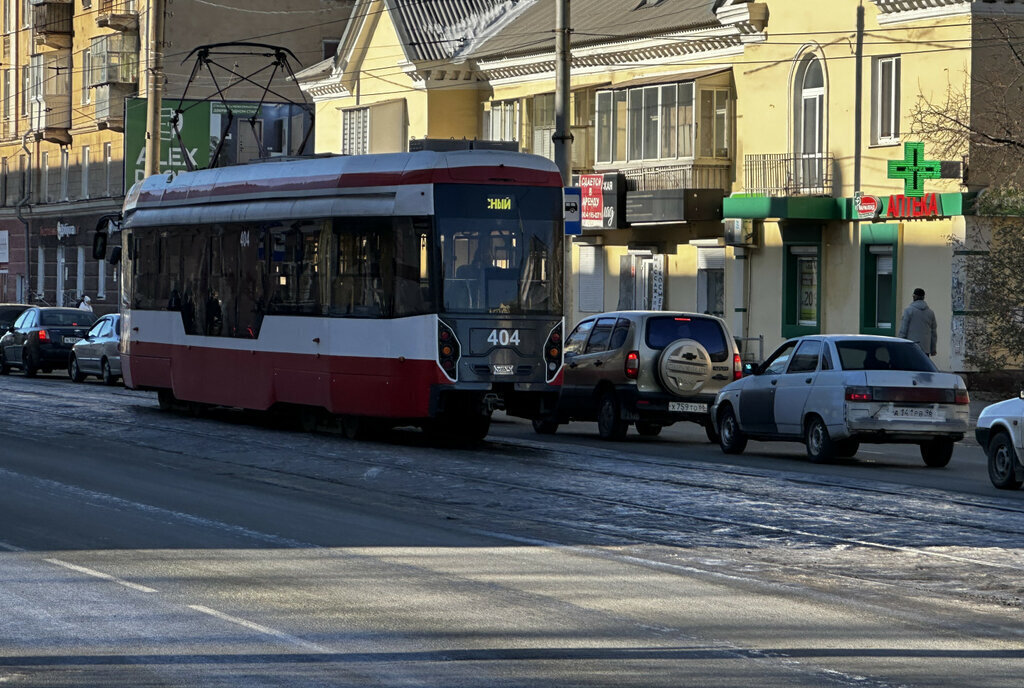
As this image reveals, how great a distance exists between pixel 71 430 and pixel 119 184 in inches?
1669

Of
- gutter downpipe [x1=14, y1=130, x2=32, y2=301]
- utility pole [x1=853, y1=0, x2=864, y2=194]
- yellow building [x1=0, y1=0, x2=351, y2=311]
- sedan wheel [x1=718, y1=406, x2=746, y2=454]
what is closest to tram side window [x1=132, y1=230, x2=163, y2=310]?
sedan wheel [x1=718, y1=406, x2=746, y2=454]

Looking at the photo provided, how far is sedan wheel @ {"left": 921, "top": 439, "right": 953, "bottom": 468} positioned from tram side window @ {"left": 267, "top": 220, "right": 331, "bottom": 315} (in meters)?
7.29

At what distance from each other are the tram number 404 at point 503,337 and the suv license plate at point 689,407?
123 inches

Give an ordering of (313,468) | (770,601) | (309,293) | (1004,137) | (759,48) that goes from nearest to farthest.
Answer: (770,601) < (313,468) < (309,293) < (1004,137) < (759,48)

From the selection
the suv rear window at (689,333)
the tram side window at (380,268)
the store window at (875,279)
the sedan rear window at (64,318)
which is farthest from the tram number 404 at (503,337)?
the sedan rear window at (64,318)

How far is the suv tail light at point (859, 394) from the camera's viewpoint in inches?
766

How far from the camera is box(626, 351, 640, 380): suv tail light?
23016 millimetres

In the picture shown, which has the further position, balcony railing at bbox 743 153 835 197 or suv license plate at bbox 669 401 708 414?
balcony railing at bbox 743 153 835 197

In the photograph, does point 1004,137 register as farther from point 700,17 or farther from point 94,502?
point 94,502

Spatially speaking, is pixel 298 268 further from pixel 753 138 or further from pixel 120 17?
pixel 120 17

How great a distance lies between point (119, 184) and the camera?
64.4 m

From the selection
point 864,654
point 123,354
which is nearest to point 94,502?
point 864,654

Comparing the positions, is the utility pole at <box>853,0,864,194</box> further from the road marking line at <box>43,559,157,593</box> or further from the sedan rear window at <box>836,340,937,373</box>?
the road marking line at <box>43,559,157,593</box>

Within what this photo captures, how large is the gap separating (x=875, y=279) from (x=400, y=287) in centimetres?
1791
